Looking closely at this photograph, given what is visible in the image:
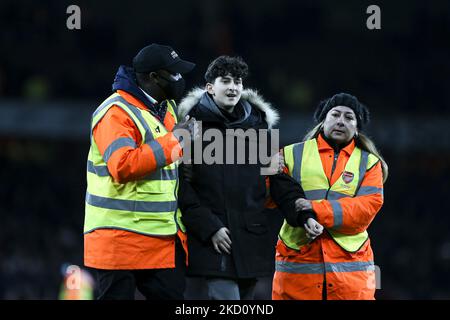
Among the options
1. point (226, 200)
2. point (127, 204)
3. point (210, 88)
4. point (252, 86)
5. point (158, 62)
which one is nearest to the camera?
point (127, 204)

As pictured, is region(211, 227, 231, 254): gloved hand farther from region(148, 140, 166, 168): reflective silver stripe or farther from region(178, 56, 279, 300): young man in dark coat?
region(148, 140, 166, 168): reflective silver stripe

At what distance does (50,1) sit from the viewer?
16625 millimetres

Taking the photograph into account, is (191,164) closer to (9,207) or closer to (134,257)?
(134,257)

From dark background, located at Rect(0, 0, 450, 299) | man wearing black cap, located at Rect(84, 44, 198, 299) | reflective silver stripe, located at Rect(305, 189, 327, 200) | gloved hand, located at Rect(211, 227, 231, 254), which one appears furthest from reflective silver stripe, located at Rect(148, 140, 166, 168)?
dark background, located at Rect(0, 0, 450, 299)

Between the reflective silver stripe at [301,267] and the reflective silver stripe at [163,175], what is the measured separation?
0.93 m

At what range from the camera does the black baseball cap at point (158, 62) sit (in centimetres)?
509

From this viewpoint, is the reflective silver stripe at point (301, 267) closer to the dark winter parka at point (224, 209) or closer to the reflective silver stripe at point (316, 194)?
the dark winter parka at point (224, 209)

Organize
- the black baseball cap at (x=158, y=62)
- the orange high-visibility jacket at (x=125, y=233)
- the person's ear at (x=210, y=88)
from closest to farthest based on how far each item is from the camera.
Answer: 1. the orange high-visibility jacket at (x=125, y=233)
2. the black baseball cap at (x=158, y=62)
3. the person's ear at (x=210, y=88)

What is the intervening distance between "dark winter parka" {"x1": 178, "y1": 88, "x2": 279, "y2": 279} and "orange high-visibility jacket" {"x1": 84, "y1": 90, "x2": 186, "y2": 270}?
225 millimetres

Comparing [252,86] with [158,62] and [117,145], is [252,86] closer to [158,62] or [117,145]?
[158,62]

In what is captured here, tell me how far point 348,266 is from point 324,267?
0.45 feet

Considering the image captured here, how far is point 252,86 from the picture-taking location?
1520cm

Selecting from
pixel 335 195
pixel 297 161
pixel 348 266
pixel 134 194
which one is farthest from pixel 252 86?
pixel 134 194

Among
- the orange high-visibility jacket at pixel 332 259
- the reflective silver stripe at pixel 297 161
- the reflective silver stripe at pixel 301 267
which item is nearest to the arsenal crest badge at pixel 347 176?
the orange high-visibility jacket at pixel 332 259
